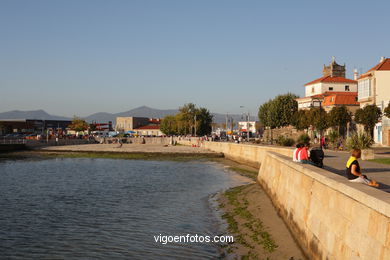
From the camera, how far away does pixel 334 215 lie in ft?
34.1

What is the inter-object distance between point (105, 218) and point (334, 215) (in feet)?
42.3

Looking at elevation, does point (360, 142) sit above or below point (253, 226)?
above

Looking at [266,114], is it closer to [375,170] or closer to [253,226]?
[375,170]

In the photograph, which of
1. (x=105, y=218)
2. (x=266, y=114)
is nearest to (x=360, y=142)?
(x=105, y=218)

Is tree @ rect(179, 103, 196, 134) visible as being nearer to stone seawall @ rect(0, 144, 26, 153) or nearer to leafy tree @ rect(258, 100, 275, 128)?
leafy tree @ rect(258, 100, 275, 128)

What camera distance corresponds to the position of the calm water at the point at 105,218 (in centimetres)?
1508

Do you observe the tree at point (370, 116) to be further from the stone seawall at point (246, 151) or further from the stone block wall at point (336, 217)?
the stone block wall at point (336, 217)

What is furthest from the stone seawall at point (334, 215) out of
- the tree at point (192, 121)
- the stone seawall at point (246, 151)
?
the tree at point (192, 121)

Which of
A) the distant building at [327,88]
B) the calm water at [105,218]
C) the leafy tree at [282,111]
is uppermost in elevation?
the distant building at [327,88]

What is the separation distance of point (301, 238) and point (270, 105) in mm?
93025

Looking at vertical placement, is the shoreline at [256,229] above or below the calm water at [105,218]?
above

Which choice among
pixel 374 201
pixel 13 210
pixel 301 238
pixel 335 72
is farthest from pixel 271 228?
pixel 335 72

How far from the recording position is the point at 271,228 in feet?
55.1

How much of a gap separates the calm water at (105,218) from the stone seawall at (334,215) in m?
3.14
